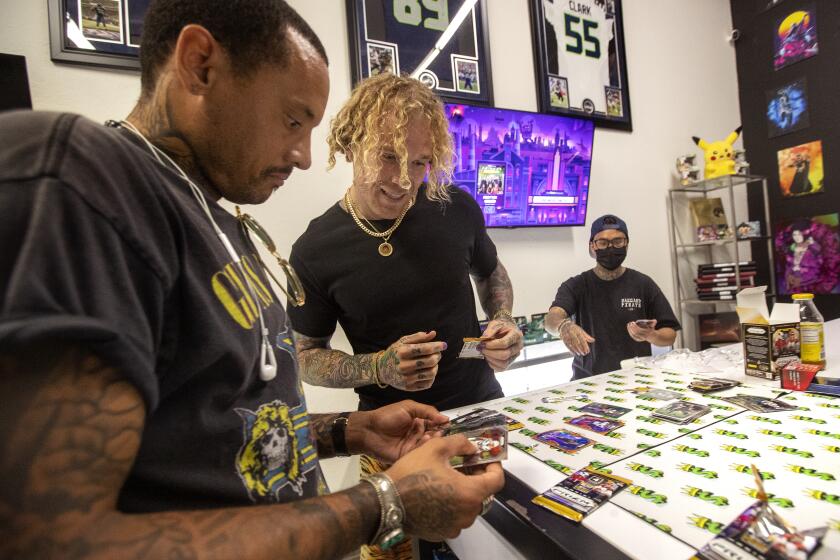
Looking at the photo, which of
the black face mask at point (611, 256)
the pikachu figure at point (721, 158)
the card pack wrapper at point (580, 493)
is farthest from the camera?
the pikachu figure at point (721, 158)

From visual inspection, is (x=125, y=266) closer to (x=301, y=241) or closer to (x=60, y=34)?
(x=301, y=241)

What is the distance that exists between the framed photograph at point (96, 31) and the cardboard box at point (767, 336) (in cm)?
245

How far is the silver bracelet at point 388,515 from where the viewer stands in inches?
21.5

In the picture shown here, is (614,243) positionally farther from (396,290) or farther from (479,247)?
(396,290)

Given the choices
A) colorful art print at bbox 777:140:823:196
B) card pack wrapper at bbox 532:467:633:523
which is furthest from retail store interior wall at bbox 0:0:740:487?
card pack wrapper at bbox 532:467:633:523

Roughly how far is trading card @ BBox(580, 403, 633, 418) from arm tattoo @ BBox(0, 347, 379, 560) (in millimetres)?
966

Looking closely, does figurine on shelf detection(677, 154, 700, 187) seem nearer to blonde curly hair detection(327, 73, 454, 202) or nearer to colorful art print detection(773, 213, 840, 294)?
colorful art print detection(773, 213, 840, 294)

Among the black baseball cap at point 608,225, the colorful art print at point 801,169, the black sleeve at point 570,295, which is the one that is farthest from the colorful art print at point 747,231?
the black sleeve at point 570,295

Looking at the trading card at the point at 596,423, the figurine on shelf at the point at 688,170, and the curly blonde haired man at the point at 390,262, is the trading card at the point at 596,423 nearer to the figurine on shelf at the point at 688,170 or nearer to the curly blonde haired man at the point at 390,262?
the curly blonde haired man at the point at 390,262

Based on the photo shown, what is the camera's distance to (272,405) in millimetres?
571

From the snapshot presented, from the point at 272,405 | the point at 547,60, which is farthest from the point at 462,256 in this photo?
the point at 547,60

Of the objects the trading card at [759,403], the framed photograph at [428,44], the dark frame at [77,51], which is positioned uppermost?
the framed photograph at [428,44]

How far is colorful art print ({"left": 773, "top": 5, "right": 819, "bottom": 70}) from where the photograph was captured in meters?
3.24

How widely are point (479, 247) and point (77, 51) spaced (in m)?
1.78
